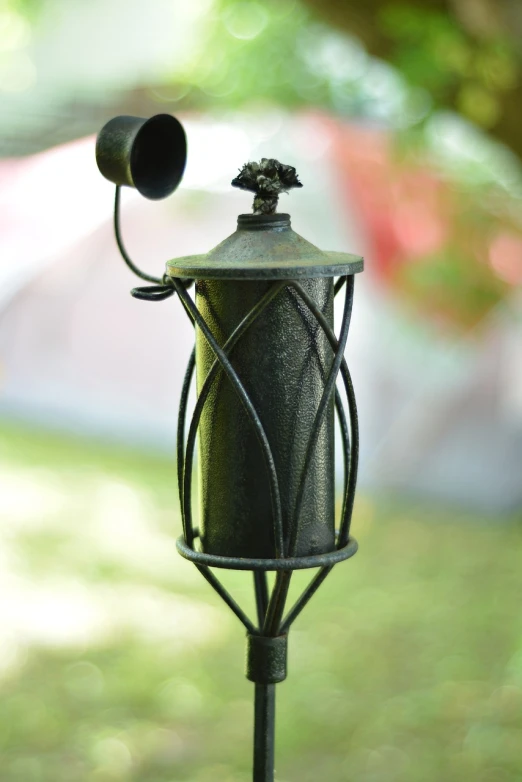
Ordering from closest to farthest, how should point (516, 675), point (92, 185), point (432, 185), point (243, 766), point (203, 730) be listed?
point (243, 766), point (203, 730), point (516, 675), point (432, 185), point (92, 185)

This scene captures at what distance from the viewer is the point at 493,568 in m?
4.39

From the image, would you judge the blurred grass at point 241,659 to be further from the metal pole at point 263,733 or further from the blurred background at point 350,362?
the metal pole at point 263,733

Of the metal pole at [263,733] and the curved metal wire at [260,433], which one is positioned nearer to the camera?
the curved metal wire at [260,433]

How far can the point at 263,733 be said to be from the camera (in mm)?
1349

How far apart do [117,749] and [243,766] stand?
393mm

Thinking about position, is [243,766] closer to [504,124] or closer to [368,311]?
[504,124]

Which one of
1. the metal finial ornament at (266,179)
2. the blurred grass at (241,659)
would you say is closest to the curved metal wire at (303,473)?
the metal finial ornament at (266,179)

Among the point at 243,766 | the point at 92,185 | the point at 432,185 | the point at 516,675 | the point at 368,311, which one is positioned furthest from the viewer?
the point at 368,311

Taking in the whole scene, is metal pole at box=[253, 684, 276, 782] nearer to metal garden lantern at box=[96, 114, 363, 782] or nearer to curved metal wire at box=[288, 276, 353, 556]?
metal garden lantern at box=[96, 114, 363, 782]

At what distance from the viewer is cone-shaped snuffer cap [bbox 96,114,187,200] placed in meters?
1.29

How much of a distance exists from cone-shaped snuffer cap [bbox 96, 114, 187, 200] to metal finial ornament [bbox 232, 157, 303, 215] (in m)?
0.13

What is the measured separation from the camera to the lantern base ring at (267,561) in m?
1.18

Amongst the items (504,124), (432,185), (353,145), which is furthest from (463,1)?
(353,145)


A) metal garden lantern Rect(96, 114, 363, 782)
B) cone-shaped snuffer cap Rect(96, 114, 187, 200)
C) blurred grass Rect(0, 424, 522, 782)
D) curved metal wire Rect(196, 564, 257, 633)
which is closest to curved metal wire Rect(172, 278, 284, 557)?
metal garden lantern Rect(96, 114, 363, 782)
